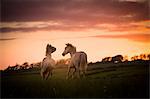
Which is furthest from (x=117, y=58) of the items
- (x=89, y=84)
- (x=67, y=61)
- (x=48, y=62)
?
(x=48, y=62)

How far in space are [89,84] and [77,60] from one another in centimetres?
27

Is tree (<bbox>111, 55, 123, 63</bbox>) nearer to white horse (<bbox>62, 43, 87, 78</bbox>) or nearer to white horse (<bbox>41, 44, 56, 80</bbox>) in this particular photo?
white horse (<bbox>62, 43, 87, 78</bbox>)

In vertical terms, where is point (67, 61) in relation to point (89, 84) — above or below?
above

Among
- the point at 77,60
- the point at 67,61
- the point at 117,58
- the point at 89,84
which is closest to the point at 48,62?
the point at 67,61

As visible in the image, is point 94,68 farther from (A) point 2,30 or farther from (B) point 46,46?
(A) point 2,30

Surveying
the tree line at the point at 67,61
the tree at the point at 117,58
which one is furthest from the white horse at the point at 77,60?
the tree at the point at 117,58

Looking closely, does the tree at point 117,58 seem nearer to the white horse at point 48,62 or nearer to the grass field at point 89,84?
the grass field at point 89,84

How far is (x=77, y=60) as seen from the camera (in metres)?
4.59

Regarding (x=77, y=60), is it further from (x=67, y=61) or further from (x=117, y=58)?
(x=117, y=58)

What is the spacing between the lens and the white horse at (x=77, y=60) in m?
4.57

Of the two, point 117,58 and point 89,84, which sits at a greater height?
point 117,58

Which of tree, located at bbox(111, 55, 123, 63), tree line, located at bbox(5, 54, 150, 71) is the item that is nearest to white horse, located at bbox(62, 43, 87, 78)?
tree line, located at bbox(5, 54, 150, 71)

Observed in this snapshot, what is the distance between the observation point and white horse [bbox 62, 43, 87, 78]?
457 centimetres

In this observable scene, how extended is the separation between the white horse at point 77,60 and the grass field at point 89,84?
0.06 meters
